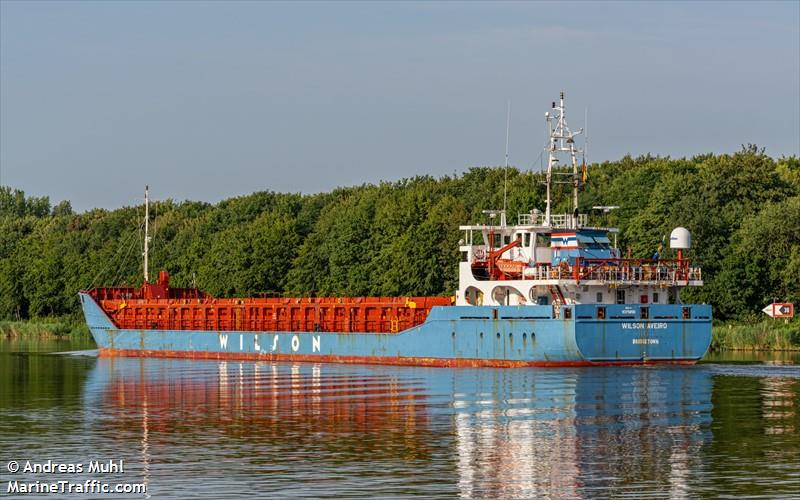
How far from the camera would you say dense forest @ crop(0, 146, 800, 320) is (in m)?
93.2

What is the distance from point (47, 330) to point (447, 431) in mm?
94288

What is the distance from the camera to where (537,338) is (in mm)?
62500

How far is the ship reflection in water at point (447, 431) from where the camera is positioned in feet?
107

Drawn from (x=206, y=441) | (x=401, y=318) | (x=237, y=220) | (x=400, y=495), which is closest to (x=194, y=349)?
(x=401, y=318)

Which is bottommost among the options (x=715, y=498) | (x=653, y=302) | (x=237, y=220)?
(x=715, y=498)

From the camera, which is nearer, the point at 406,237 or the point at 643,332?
the point at 643,332

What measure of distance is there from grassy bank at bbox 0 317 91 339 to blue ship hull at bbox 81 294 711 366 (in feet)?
187

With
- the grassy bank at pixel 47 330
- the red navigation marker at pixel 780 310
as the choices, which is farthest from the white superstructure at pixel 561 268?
the grassy bank at pixel 47 330

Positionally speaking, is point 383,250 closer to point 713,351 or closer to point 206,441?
point 713,351

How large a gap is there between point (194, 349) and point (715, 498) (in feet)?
186

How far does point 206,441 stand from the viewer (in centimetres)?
3981

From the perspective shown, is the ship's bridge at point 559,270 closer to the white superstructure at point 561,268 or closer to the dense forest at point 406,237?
the white superstructure at point 561,268

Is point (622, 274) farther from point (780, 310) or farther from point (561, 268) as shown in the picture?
point (780, 310)

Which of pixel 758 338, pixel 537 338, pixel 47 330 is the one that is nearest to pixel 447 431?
pixel 537 338
